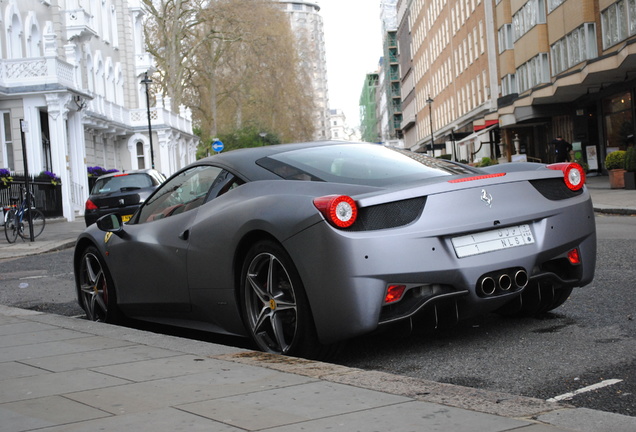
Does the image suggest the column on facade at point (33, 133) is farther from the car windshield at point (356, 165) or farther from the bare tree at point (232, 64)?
the car windshield at point (356, 165)

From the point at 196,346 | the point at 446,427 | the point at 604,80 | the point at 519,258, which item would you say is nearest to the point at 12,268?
the point at 196,346

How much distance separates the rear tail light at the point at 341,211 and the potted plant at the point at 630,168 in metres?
20.0

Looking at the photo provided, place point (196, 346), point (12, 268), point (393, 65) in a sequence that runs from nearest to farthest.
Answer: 1. point (196, 346)
2. point (12, 268)
3. point (393, 65)

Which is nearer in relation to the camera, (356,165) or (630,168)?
(356,165)

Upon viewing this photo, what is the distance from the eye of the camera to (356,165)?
18.5 feet

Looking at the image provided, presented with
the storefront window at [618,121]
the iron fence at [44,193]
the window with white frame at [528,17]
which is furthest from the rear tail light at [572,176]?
the window with white frame at [528,17]

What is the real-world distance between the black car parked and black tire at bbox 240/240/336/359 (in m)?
15.8

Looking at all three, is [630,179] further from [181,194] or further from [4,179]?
[181,194]

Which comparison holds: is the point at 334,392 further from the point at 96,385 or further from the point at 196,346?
the point at 196,346

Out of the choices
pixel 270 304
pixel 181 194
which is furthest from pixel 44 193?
pixel 270 304

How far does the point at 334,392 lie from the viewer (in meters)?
3.93

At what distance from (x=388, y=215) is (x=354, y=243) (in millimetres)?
279

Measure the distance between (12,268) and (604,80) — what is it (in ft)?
80.5

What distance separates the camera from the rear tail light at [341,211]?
15.6ft
